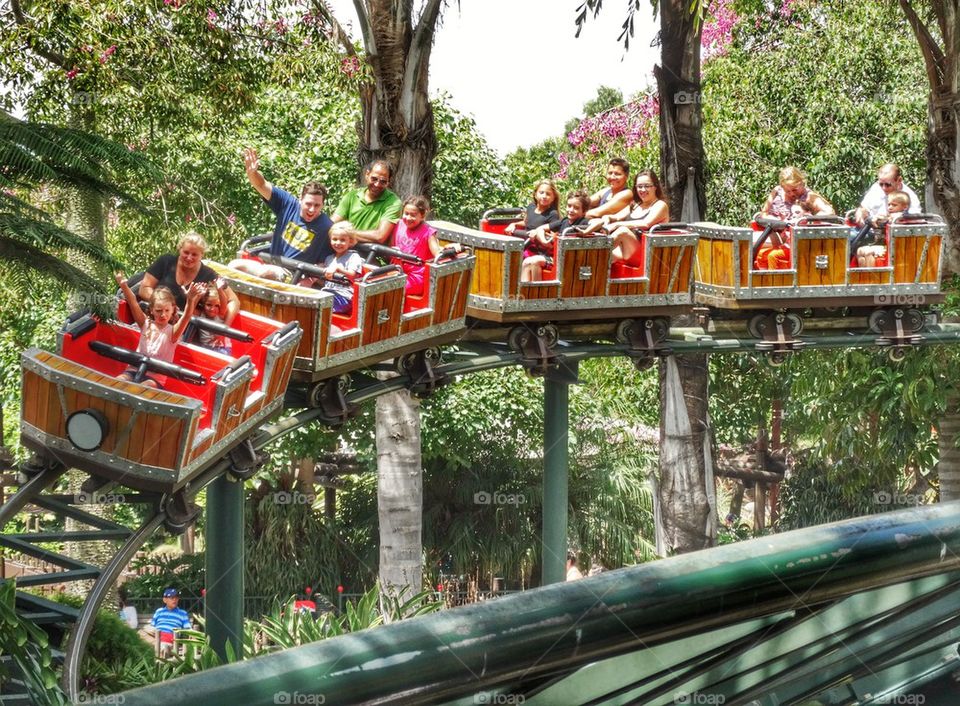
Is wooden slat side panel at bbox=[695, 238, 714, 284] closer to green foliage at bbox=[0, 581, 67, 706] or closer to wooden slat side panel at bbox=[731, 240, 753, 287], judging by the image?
wooden slat side panel at bbox=[731, 240, 753, 287]

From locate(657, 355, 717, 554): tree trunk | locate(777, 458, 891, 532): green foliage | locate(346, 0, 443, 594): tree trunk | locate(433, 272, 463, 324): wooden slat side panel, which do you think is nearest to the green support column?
locate(433, 272, 463, 324): wooden slat side panel

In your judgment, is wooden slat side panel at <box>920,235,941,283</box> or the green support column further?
wooden slat side panel at <box>920,235,941,283</box>

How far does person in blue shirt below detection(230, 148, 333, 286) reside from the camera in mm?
8062

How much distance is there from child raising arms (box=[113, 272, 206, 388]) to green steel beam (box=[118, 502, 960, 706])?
621 centimetres

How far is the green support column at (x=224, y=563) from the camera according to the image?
788 cm

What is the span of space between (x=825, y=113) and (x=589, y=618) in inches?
595


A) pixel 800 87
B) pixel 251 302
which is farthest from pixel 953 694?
pixel 800 87

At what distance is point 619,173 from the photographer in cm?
958

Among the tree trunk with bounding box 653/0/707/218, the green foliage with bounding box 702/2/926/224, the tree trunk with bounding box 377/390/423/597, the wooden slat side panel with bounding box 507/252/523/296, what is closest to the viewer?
the wooden slat side panel with bounding box 507/252/523/296
